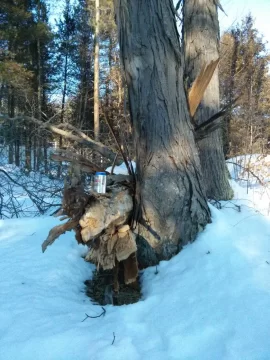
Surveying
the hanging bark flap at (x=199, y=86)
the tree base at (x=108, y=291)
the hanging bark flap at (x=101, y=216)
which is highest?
the hanging bark flap at (x=199, y=86)

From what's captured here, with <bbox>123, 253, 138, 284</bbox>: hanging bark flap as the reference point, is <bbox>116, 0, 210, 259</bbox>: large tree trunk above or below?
above

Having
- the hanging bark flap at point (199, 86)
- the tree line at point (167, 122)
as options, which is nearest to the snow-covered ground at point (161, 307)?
the tree line at point (167, 122)

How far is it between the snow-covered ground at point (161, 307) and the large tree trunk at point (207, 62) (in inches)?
47.1

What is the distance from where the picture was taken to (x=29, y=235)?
316 cm

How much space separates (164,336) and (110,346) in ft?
1.01

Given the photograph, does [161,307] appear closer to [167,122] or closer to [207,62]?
[167,122]

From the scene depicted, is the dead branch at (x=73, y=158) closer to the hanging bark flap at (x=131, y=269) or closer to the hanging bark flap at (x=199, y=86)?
the hanging bark flap at (x=131, y=269)

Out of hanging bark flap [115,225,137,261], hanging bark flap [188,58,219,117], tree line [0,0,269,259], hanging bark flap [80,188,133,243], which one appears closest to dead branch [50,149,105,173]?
tree line [0,0,269,259]

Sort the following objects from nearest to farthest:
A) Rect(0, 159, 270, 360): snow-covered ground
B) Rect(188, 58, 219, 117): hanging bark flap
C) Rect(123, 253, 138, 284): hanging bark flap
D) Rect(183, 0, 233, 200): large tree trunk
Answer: Rect(0, 159, 270, 360): snow-covered ground → Rect(123, 253, 138, 284): hanging bark flap → Rect(188, 58, 219, 117): hanging bark flap → Rect(183, 0, 233, 200): large tree trunk

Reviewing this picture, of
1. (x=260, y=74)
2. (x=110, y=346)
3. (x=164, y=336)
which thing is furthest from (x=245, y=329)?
(x=260, y=74)

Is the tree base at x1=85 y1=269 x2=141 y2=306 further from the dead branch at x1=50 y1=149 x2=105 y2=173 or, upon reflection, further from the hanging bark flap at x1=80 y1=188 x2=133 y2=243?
the dead branch at x1=50 y1=149 x2=105 y2=173

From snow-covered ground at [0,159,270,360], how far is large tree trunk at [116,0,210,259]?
0.20 metres

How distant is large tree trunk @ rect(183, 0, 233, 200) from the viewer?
12.6 feet

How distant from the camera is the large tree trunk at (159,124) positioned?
94.6 inches
